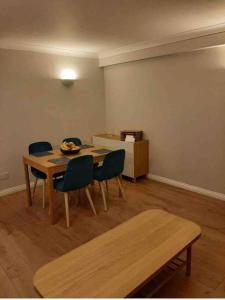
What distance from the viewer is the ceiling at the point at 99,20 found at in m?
2.16

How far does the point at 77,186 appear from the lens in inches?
111

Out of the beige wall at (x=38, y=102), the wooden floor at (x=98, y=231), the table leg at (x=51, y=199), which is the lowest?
the wooden floor at (x=98, y=231)

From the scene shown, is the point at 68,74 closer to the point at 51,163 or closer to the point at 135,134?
the point at 135,134

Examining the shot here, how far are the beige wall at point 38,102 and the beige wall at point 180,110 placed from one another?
631 millimetres

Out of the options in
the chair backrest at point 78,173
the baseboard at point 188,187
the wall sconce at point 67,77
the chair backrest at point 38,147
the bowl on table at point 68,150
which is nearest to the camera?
the chair backrest at point 78,173

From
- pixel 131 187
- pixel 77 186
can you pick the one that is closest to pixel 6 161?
pixel 77 186

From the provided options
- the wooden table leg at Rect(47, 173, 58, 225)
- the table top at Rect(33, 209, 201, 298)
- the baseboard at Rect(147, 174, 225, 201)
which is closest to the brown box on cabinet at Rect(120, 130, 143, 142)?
the baseboard at Rect(147, 174, 225, 201)

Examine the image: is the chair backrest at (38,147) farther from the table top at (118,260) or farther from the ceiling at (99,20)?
the table top at (118,260)

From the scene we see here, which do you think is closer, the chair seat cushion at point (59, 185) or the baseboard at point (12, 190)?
the chair seat cushion at point (59, 185)

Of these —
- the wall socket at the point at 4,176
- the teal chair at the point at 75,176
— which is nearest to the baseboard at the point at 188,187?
the teal chair at the point at 75,176

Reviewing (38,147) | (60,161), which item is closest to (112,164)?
(60,161)

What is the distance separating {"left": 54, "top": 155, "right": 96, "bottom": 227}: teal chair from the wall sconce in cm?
193

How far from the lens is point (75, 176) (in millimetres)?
2754

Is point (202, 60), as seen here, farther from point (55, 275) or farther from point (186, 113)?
point (55, 275)
